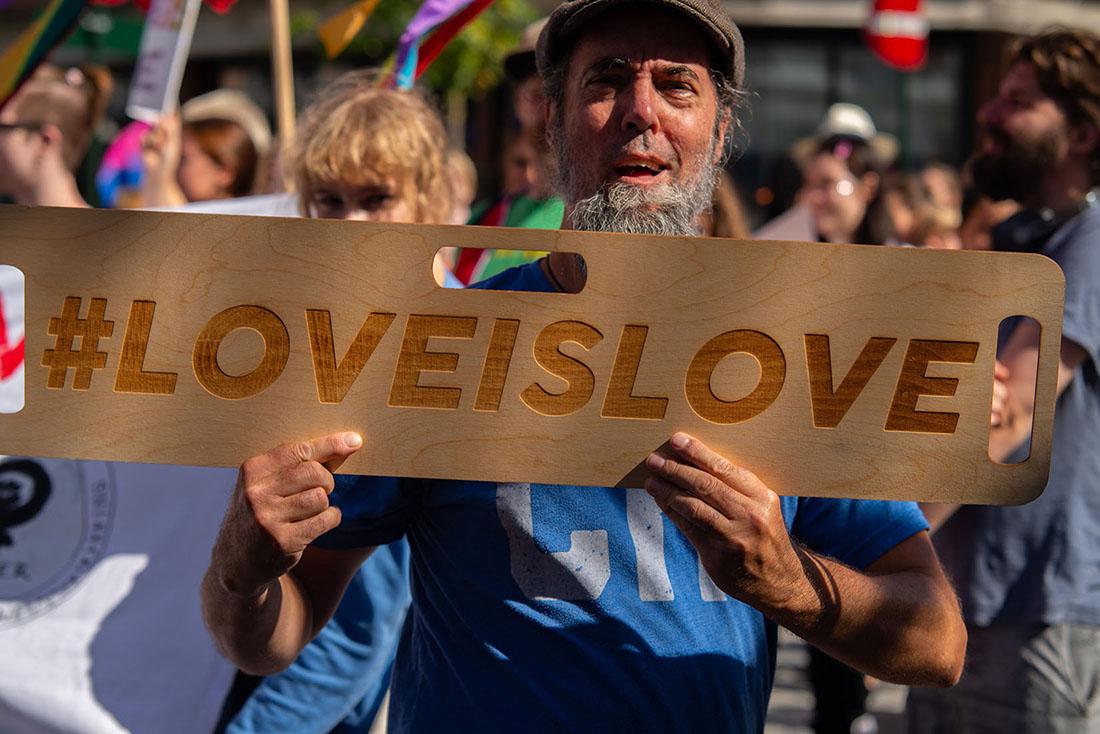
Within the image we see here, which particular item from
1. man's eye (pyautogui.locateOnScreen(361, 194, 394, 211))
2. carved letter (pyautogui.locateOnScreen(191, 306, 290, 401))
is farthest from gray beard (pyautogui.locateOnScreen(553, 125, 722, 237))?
man's eye (pyautogui.locateOnScreen(361, 194, 394, 211))

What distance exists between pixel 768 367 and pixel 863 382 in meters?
0.11

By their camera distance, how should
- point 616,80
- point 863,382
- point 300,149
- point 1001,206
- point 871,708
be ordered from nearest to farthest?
point 863,382 < point 616,80 < point 300,149 < point 1001,206 < point 871,708

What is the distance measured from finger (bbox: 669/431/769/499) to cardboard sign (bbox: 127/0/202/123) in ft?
10.5

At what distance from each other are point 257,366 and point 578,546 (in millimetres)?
473

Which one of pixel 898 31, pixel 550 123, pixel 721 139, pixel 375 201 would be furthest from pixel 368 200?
pixel 898 31

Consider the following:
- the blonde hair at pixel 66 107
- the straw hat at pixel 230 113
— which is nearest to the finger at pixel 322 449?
the blonde hair at pixel 66 107

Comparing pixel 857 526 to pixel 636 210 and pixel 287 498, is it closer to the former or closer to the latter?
pixel 636 210

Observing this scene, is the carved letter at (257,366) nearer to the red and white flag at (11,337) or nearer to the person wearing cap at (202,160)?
the red and white flag at (11,337)

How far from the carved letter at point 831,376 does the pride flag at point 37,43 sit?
7.91ft

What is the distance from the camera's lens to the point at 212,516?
2.96m

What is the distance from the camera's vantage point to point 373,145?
2744mm

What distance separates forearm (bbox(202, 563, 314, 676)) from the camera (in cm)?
176

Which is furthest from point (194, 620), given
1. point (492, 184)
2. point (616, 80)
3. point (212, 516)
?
point (492, 184)

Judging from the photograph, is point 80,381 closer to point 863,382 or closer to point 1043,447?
point 863,382
